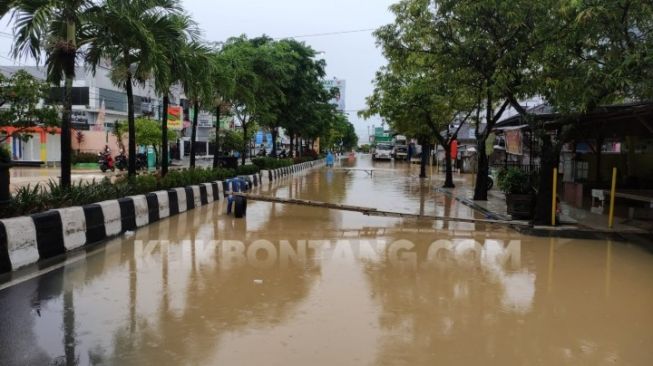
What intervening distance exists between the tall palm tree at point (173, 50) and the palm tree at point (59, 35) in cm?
153

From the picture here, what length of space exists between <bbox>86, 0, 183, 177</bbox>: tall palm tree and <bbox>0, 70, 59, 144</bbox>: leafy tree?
1586 mm

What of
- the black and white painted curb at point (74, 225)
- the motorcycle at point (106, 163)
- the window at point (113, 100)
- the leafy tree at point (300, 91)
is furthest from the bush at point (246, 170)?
the window at point (113, 100)

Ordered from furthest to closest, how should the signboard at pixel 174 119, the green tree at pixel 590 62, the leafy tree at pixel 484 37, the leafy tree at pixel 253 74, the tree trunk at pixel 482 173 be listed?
the signboard at pixel 174 119 → the leafy tree at pixel 253 74 → the tree trunk at pixel 482 173 → the leafy tree at pixel 484 37 → the green tree at pixel 590 62

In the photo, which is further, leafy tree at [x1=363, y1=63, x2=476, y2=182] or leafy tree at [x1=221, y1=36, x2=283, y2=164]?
leafy tree at [x1=363, y1=63, x2=476, y2=182]

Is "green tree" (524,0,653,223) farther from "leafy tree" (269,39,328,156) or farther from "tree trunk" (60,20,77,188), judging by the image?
"leafy tree" (269,39,328,156)

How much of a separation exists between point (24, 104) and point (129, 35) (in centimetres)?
227

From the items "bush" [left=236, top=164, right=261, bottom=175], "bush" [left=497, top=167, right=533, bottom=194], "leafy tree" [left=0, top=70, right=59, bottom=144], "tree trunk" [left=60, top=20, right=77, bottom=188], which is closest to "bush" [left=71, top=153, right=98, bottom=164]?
"bush" [left=236, top=164, right=261, bottom=175]

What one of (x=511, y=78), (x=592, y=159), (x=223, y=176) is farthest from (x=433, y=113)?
(x=511, y=78)

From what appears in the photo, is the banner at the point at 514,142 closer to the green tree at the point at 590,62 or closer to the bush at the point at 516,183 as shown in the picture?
Answer: the bush at the point at 516,183

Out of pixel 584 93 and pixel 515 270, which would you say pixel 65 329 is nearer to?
pixel 515 270

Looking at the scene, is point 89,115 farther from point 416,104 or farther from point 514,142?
point 514,142

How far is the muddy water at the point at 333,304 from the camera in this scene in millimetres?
4547

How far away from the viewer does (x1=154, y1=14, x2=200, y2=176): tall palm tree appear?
11.4 meters

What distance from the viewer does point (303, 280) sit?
22.7 feet
